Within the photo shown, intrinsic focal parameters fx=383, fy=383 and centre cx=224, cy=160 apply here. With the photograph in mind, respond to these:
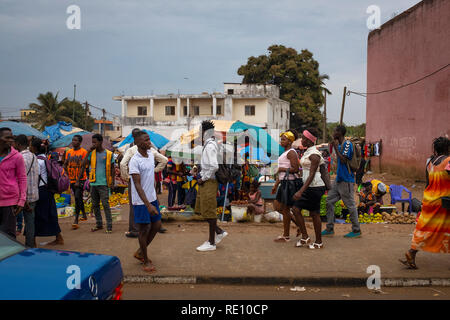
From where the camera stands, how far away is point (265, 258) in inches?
231

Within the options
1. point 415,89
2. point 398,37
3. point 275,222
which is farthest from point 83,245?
point 398,37

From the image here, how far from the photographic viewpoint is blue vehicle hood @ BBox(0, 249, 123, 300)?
2270 millimetres

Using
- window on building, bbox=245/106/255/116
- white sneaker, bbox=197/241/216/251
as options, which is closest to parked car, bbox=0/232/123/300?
white sneaker, bbox=197/241/216/251

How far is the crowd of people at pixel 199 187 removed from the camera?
16.7 feet

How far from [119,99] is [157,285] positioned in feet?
149

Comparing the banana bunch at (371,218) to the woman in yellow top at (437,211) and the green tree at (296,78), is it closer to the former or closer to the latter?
the woman in yellow top at (437,211)

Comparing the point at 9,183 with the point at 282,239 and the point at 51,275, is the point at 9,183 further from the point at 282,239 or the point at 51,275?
the point at 282,239

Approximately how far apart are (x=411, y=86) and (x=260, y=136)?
10197mm

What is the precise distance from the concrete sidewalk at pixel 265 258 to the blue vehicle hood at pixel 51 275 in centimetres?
227

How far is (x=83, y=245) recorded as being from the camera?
6598 mm

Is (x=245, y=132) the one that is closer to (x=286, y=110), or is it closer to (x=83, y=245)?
(x=83, y=245)

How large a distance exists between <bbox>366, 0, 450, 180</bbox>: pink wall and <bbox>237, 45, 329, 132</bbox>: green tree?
17.8 meters

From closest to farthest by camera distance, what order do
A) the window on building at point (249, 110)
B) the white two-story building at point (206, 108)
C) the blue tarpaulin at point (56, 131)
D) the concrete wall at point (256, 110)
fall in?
1. the blue tarpaulin at point (56, 131)
2. the concrete wall at point (256, 110)
3. the white two-story building at point (206, 108)
4. the window on building at point (249, 110)

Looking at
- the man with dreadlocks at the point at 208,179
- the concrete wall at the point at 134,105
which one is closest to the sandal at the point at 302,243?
the man with dreadlocks at the point at 208,179
